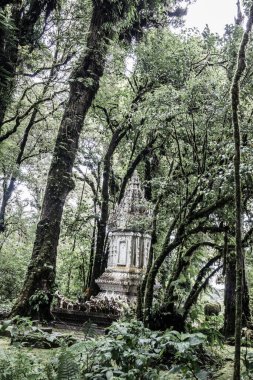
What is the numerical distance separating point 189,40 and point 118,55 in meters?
2.69

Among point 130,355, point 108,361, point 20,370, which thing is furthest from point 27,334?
point 130,355

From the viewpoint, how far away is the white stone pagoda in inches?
494

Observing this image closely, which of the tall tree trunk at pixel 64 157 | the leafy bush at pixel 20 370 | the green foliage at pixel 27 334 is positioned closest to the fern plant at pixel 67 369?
the leafy bush at pixel 20 370

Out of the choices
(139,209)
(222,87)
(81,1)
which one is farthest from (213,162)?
(81,1)

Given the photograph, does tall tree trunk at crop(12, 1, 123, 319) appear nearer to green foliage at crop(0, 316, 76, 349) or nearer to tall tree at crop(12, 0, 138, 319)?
tall tree at crop(12, 0, 138, 319)

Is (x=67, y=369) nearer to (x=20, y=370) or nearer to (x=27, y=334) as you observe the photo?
(x=20, y=370)

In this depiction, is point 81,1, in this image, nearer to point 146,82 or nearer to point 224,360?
point 146,82

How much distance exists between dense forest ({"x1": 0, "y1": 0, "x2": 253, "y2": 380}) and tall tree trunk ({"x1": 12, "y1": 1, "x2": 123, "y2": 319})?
3 centimetres

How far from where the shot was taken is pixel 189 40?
40.8ft

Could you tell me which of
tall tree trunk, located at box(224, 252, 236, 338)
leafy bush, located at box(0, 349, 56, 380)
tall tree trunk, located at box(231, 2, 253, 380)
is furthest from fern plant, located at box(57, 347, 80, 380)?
tall tree trunk, located at box(224, 252, 236, 338)

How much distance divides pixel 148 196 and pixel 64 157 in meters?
6.69

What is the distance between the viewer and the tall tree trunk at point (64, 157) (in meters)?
8.34

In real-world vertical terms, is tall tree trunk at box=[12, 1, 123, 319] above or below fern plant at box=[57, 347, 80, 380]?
above

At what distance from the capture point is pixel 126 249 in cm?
1352
